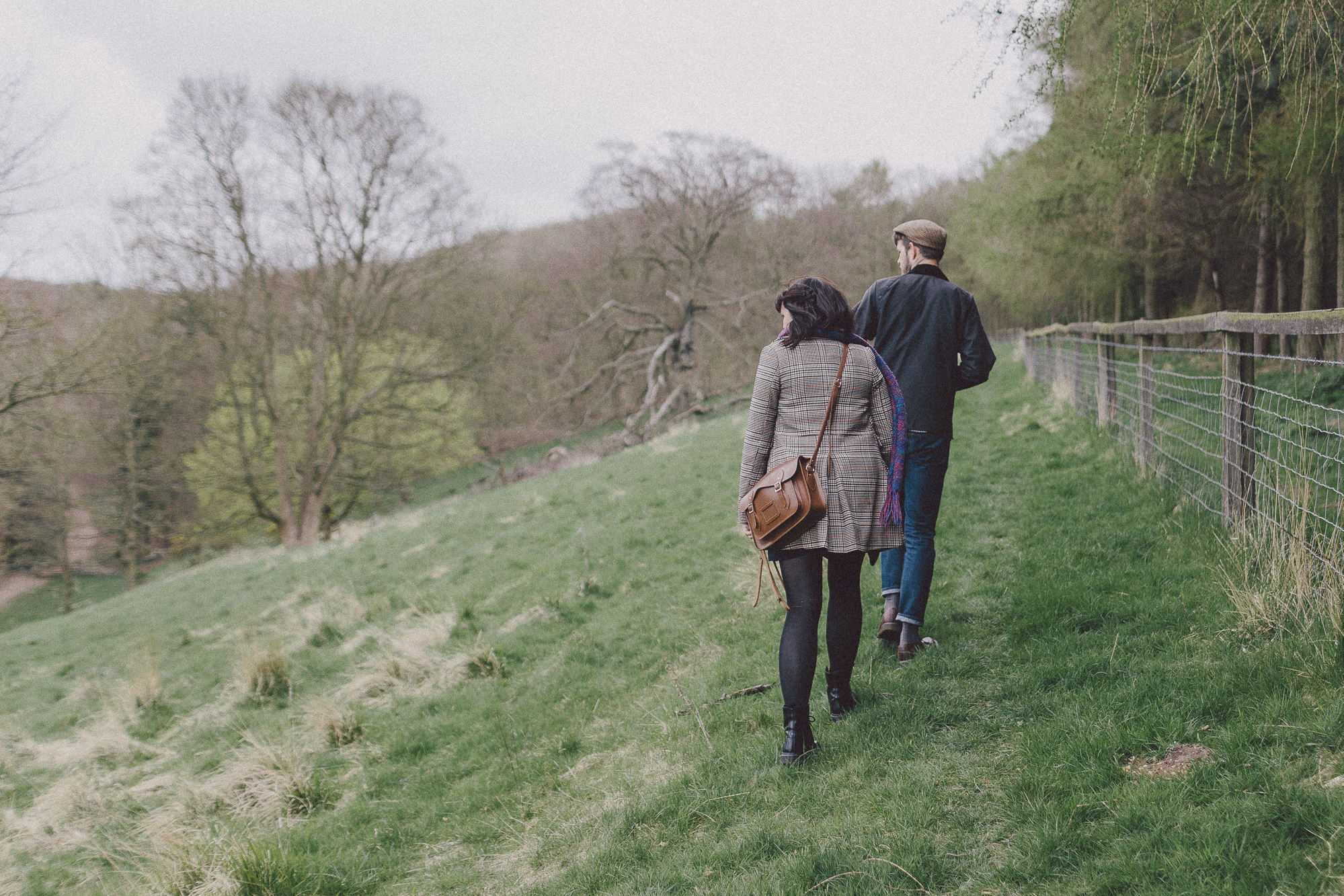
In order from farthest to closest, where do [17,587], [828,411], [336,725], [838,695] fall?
[17,587], [336,725], [838,695], [828,411]

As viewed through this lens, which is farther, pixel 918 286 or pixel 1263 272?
pixel 1263 272

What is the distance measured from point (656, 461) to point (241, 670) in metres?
7.37

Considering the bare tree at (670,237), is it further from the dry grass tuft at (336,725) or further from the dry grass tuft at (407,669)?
the dry grass tuft at (336,725)

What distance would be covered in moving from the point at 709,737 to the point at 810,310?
6.89ft

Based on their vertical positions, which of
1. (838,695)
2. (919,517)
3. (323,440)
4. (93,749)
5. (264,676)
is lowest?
(93,749)

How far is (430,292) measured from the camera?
72.9 ft

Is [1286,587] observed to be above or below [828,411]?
below

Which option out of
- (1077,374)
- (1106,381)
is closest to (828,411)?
(1106,381)

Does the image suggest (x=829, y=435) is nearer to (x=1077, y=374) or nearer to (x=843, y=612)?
(x=843, y=612)

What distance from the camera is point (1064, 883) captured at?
224cm

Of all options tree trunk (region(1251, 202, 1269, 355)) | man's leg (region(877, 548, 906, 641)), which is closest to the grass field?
man's leg (region(877, 548, 906, 641))

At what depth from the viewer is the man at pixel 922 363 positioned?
3.89m

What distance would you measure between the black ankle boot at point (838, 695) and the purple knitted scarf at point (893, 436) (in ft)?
2.55

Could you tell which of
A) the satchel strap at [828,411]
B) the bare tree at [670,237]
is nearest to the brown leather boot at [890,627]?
the satchel strap at [828,411]
